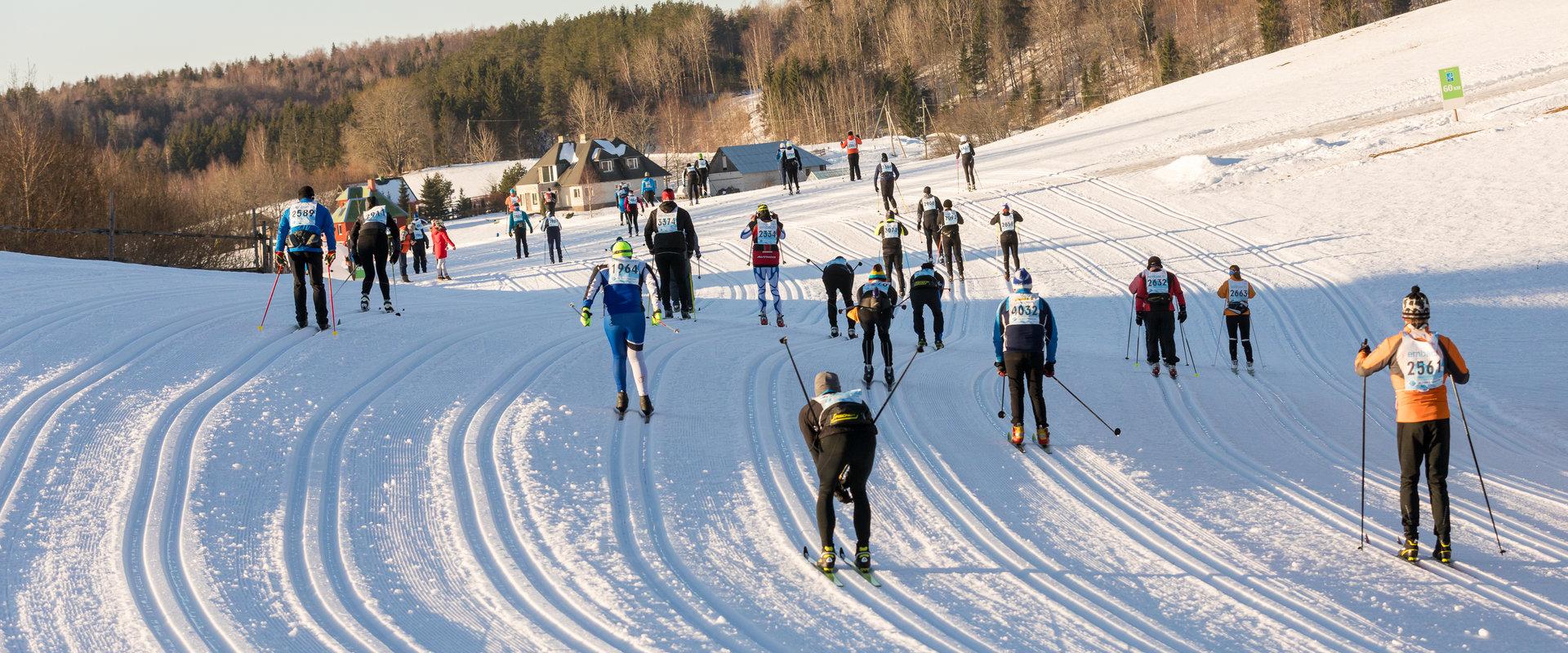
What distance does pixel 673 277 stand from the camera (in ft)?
51.4

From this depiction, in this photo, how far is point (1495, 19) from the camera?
48.6 meters

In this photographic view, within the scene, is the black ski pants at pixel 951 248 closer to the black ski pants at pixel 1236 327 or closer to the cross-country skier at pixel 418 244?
the black ski pants at pixel 1236 327

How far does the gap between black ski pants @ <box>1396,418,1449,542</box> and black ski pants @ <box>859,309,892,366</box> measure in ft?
18.1

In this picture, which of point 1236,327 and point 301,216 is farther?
point 1236,327

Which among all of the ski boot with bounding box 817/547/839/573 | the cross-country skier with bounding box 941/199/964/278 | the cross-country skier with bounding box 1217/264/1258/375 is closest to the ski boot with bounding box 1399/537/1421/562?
the ski boot with bounding box 817/547/839/573

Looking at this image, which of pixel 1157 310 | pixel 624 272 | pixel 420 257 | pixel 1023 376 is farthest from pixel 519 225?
pixel 1023 376

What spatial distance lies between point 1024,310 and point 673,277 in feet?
24.5

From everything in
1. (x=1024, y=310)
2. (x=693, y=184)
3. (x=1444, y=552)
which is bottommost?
(x=1444, y=552)

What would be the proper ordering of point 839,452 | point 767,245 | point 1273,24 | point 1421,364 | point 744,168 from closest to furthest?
point 839,452 < point 1421,364 < point 767,245 < point 744,168 < point 1273,24

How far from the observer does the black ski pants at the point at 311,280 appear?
465 inches

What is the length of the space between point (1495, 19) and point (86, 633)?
5718cm

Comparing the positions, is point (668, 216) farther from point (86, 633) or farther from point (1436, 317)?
point (1436, 317)

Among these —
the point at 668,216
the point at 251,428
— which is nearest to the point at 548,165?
the point at 668,216

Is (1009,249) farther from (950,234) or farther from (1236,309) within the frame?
(1236,309)
